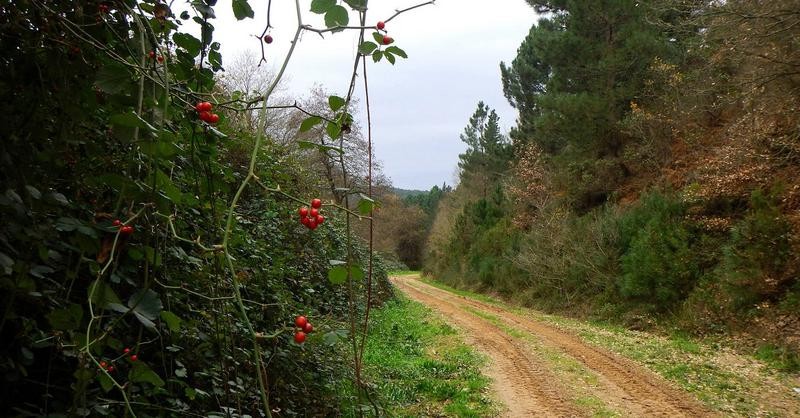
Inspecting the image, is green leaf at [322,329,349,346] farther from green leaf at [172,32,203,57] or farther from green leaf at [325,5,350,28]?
green leaf at [172,32,203,57]

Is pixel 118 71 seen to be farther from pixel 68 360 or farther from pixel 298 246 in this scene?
pixel 298 246

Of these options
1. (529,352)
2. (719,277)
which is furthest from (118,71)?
(719,277)

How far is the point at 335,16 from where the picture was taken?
4.88 ft

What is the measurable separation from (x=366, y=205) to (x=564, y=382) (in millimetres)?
6588

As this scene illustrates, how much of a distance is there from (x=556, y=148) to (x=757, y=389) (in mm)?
18780

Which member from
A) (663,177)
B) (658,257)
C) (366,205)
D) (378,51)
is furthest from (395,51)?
(663,177)

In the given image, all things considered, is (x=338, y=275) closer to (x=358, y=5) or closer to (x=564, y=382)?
(x=358, y=5)

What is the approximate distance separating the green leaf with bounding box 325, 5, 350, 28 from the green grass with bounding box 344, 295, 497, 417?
385 cm

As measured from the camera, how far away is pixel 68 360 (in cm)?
191

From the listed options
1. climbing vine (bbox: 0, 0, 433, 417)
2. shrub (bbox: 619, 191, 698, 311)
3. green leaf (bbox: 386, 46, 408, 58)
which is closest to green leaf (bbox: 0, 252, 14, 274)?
climbing vine (bbox: 0, 0, 433, 417)

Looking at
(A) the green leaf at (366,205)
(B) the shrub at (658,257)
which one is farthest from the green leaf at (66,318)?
(B) the shrub at (658,257)

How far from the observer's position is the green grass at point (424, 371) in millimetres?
6059

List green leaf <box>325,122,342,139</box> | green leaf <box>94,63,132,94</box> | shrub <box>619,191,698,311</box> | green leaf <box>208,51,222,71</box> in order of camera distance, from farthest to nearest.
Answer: shrub <box>619,191,698,311</box> → green leaf <box>208,51,222,71</box> → green leaf <box>325,122,342,139</box> → green leaf <box>94,63,132,94</box>

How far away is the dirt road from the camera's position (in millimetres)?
5957
